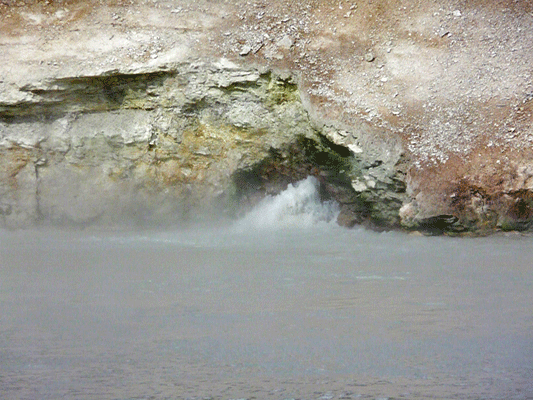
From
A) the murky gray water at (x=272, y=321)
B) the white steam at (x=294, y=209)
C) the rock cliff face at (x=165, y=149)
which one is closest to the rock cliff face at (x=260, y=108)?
the rock cliff face at (x=165, y=149)

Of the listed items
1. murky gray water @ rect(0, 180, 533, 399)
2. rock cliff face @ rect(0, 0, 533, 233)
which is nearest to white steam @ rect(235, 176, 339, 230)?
rock cliff face @ rect(0, 0, 533, 233)

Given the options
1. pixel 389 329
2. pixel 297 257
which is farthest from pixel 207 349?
pixel 297 257

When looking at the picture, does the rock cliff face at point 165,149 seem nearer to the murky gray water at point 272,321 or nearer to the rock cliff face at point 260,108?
the rock cliff face at point 260,108

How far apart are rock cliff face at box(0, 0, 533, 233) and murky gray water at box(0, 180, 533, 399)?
115cm

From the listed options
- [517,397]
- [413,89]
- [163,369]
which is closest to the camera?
[517,397]

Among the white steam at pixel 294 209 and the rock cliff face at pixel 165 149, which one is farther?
the white steam at pixel 294 209

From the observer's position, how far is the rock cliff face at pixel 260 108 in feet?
29.3

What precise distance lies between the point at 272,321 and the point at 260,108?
4935 mm

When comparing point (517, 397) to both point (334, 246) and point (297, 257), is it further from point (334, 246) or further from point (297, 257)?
point (334, 246)

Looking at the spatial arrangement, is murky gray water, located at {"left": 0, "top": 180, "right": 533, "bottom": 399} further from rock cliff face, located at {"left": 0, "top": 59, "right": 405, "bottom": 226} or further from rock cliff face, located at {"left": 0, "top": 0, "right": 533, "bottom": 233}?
rock cliff face, located at {"left": 0, "top": 59, "right": 405, "bottom": 226}

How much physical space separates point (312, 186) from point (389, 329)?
5421 millimetres

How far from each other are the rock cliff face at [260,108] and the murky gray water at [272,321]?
115cm

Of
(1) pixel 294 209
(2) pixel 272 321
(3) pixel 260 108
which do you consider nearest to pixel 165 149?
(3) pixel 260 108

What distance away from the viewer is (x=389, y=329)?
5090 mm
